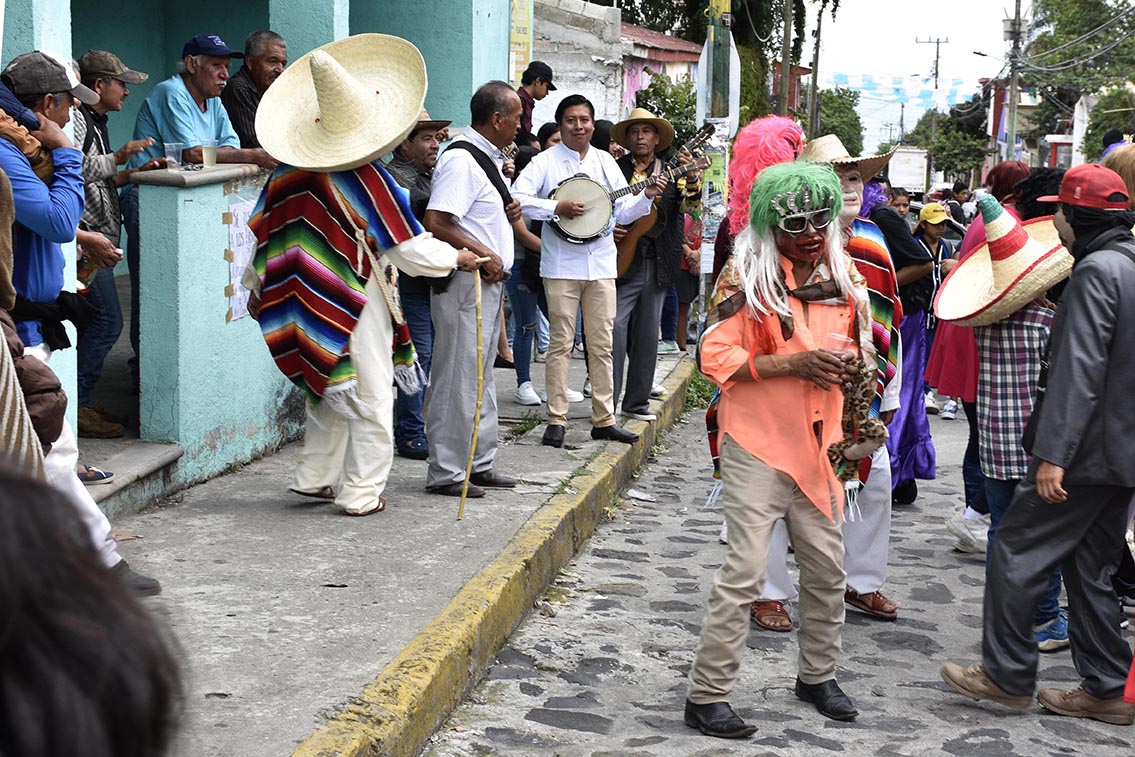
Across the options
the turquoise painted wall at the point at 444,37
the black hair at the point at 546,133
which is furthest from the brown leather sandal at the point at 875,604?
the turquoise painted wall at the point at 444,37

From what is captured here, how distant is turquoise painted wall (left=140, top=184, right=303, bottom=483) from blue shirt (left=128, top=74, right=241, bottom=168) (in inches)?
28.0

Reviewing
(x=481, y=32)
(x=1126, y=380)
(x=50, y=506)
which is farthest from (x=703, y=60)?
(x=50, y=506)

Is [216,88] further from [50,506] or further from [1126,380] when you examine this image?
[50,506]

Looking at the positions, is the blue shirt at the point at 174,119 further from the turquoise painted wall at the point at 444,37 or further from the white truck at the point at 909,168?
the white truck at the point at 909,168

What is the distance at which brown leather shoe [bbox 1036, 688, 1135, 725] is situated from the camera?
494 centimetres

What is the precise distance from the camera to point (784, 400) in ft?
15.7

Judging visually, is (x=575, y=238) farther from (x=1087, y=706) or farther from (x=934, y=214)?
(x=1087, y=706)

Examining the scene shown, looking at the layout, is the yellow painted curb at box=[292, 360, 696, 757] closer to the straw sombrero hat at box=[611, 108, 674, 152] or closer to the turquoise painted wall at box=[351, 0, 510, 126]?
the straw sombrero hat at box=[611, 108, 674, 152]

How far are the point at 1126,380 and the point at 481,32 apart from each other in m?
7.75

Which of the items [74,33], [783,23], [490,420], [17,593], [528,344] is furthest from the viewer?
[783,23]

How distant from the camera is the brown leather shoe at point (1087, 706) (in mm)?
4941

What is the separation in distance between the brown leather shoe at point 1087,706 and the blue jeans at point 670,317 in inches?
326

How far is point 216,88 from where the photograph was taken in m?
7.65

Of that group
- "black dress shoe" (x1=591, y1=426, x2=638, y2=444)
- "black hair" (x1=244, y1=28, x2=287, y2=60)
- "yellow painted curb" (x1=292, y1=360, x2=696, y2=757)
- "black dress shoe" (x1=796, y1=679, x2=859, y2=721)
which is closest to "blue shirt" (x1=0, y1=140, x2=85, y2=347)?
"yellow painted curb" (x1=292, y1=360, x2=696, y2=757)
